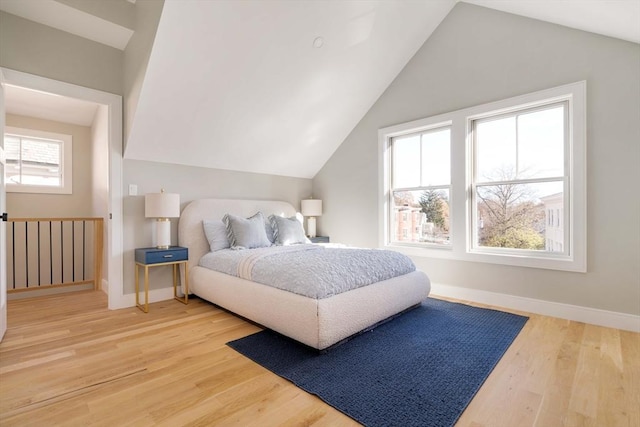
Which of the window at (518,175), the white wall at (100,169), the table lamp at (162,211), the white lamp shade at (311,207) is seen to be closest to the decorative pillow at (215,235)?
the table lamp at (162,211)

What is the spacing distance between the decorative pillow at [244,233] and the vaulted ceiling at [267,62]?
0.90m

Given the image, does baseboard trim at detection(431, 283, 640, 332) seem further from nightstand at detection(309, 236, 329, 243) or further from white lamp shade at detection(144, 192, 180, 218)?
white lamp shade at detection(144, 192, 180, 218)

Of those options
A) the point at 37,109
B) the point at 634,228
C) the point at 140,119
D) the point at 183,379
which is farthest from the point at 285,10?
the point at 37,109

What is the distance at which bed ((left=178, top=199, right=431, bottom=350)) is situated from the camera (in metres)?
2.14

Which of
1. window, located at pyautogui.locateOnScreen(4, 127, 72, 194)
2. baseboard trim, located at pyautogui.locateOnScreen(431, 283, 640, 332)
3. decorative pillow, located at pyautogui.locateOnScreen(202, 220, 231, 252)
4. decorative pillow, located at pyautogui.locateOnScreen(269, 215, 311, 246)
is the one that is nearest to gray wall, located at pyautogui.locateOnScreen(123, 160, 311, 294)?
decorative pillow, located at pyautogui.locateOnScreen(202, 220, 231, 252)

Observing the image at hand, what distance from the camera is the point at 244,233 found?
11.8ft

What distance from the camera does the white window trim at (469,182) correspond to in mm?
2812

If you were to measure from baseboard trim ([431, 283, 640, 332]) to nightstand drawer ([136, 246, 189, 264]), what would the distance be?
300cm

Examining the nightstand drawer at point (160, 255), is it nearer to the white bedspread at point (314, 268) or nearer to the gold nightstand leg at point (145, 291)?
the gold nightstand leg at point (145, 291)

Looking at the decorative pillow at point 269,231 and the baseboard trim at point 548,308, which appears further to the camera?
the decorative pillow at point 269,231

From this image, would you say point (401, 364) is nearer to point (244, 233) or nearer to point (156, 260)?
point (244, 233)

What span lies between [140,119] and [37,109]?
2671 mm

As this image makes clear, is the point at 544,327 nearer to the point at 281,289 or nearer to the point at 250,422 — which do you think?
the point at 281,289

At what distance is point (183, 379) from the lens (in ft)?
6.09
